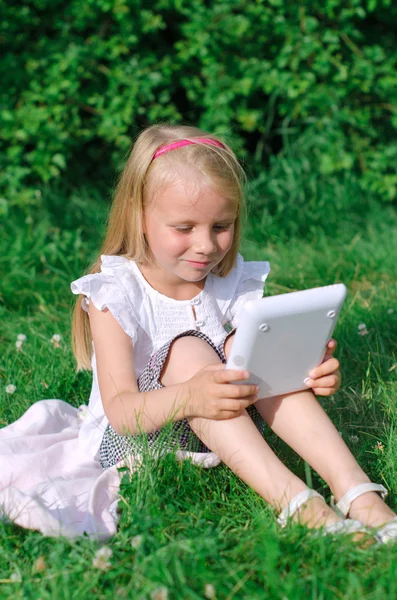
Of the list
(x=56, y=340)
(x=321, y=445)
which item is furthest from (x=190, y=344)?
(x=56, y=340)

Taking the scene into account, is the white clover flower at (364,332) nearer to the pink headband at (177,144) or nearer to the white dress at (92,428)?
the white dress at (92,428)

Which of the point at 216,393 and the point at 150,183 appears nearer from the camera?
the point at 216,393

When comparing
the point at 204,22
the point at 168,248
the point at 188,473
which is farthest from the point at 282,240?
the point at 188,473

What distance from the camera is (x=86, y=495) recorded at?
220cm

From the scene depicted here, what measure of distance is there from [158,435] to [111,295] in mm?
426

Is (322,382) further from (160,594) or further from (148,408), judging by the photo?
(160,594)

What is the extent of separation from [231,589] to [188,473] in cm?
52

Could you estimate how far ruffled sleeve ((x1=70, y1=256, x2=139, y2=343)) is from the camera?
2.28m

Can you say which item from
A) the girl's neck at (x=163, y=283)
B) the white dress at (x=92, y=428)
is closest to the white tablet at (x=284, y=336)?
the white dress at (x=92, y=428)

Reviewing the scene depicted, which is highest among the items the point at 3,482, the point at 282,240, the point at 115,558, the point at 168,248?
the point at 168,248

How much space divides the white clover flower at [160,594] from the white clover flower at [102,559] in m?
0.20

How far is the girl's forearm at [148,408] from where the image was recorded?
2.06 m

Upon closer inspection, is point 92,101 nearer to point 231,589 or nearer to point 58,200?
point 58,200

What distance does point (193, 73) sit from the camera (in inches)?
193
